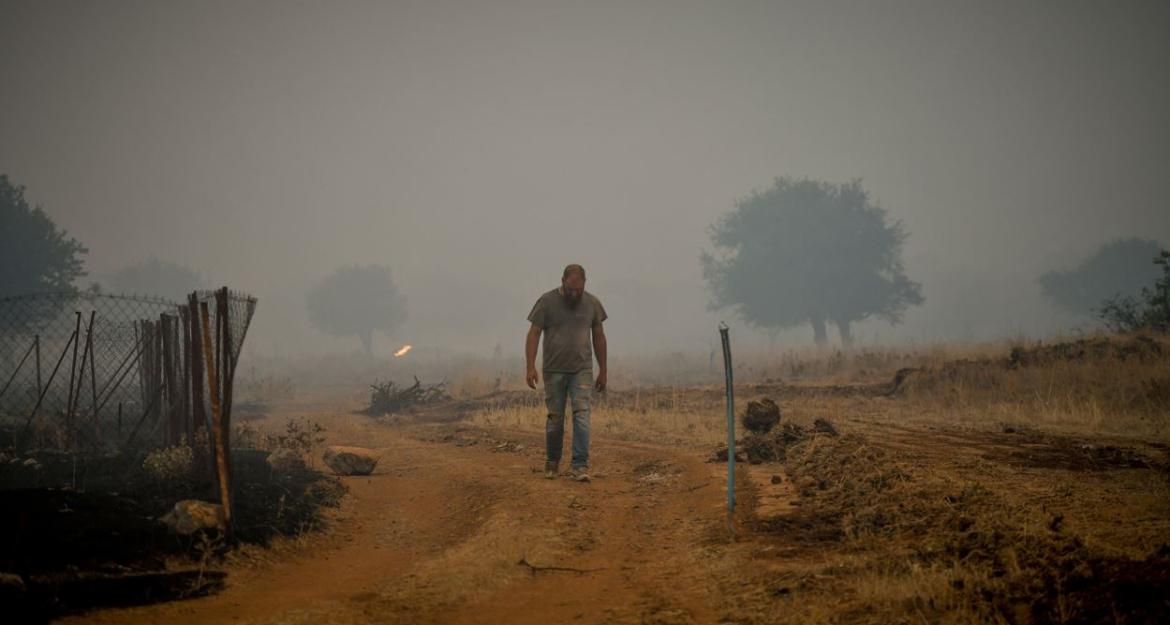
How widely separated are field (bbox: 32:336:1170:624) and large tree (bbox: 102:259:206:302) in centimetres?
7172

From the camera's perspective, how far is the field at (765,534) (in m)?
3.37

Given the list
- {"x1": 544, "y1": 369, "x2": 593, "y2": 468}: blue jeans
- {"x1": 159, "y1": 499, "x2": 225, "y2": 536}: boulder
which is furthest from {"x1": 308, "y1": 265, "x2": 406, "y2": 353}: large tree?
{"x1": 159, "y1": 499, "x2": 225, "y2": 536}: boulder

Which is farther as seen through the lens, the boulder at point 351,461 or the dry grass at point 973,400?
the dry grass at point 973,400

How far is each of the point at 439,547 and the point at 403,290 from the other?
13711 cm

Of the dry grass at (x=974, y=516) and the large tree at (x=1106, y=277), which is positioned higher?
the large tree at (x=1106, y=277)

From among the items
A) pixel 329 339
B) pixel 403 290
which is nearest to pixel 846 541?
pixel 329 339

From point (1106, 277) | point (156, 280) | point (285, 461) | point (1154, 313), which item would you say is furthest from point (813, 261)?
point (156, 280)

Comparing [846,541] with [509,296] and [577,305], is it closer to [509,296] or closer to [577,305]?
[577,305]

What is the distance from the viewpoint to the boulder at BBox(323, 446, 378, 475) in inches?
355

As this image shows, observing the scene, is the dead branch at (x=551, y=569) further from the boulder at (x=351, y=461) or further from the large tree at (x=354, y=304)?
the large tree at (x=354, y=304)

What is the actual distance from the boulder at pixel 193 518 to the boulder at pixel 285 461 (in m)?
2.83

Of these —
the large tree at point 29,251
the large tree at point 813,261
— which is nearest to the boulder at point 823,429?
the large tree at point 29,251

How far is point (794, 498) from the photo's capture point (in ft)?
19.4

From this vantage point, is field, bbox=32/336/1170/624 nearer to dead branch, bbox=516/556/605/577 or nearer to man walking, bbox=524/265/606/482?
dead branch, bbox=516/556/605/577
